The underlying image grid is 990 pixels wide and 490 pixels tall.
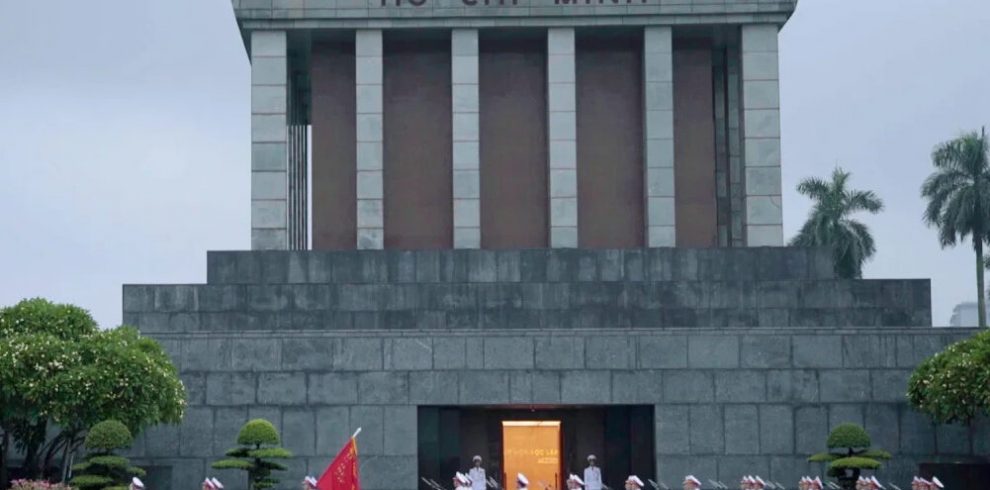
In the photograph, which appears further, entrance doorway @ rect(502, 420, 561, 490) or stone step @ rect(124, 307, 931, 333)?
entrance doorway @ rect(502, 420, 561, 490)

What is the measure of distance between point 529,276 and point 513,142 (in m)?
4.48

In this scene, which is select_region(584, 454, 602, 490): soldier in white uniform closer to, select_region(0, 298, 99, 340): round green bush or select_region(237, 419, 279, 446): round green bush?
select_region(237, 419, 279, 446): round green bush

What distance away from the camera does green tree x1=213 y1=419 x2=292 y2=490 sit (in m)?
31.0

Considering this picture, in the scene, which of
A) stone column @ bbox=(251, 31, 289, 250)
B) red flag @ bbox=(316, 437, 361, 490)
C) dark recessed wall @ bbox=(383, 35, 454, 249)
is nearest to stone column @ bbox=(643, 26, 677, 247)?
dark recessed wall @ bbox=(383, 35, 454, 249)

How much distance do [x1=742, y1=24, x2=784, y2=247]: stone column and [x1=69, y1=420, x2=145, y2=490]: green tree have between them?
1485 cm

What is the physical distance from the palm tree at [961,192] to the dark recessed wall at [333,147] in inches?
1338

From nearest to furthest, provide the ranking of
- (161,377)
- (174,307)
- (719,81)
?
(161,377) < (174,307) < (719,81)

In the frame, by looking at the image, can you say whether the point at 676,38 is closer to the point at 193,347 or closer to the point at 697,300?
the point at 697,300

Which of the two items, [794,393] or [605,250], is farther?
[605,250]

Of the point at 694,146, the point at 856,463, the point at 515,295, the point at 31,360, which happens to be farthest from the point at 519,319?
the point at 31,360

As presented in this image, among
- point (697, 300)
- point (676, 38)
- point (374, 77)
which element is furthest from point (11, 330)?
point (676, 38)

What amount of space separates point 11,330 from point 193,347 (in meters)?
3.58

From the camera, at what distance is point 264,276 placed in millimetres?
36625

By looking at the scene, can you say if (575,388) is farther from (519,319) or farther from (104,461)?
(104,461)
